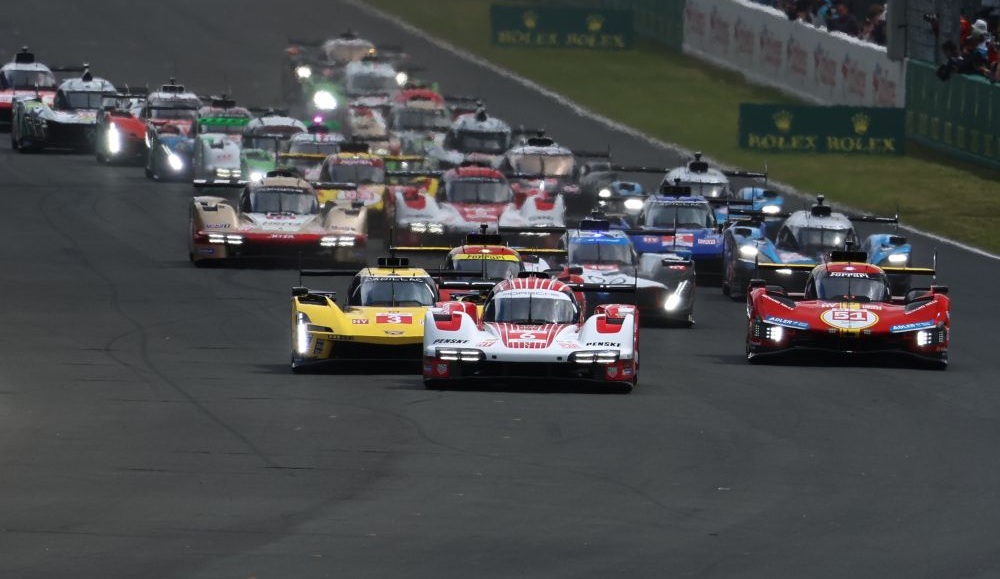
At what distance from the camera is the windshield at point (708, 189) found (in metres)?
44.2

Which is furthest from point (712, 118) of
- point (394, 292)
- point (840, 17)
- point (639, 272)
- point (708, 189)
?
point (394, 292)

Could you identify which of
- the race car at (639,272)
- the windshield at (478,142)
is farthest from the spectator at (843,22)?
the race car at (639,272)

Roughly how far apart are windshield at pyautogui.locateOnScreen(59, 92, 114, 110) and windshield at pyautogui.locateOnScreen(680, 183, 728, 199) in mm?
17017

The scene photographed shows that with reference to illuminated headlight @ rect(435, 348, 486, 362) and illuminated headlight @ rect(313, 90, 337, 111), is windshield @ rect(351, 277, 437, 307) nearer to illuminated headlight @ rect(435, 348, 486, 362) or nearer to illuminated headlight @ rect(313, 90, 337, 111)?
illuminated headlight @ rect(435, 348, 486, 362)

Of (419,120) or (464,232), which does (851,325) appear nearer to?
(464,232)

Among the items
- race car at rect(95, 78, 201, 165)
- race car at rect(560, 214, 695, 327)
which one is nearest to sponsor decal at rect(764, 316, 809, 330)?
race car at rect(560, 214, 695, 327)

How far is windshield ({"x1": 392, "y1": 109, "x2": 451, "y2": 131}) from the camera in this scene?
5516 cm

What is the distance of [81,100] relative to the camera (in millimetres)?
55344

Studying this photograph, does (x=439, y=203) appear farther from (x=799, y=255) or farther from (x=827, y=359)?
(x=827, y=359)

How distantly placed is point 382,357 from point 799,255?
11.8 meters

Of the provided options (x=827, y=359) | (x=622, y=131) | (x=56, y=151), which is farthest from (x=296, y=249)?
(x=622, y=131)

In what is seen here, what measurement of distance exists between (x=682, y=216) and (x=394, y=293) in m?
12.7

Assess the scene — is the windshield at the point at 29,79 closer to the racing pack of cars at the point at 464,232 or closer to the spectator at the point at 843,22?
the racing pack of cars at the point at 464,232

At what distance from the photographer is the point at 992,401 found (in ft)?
84.5
